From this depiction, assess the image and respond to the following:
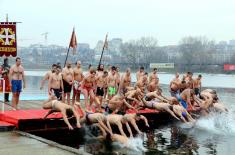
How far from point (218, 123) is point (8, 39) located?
29.6 feet

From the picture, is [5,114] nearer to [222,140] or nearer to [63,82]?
[63,82]

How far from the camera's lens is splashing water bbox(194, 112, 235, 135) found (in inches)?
568

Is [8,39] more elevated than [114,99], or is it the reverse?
[8,39]

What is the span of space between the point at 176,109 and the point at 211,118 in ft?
6.92

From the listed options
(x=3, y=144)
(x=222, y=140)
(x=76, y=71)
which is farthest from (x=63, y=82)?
(x=222, y=140)

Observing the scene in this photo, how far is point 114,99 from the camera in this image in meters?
12.9

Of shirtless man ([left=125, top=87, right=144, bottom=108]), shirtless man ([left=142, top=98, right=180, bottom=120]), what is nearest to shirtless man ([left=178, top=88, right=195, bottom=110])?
shirtless man ([left=142, top=98, right=180, bottom=120])

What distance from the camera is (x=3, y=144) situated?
9.23m

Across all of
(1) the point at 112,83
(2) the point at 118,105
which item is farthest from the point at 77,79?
(2) the point at 118,105

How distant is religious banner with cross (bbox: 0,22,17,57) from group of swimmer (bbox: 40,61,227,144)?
1.70 m

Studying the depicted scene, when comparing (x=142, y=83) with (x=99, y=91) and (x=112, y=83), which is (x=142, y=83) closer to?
(x=112, y=83)

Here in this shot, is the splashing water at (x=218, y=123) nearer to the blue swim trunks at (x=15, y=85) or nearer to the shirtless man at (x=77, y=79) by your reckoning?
the shirtless man at (x=77, y=79)

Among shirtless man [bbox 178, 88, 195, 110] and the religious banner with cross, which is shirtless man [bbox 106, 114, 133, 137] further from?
shirtless man [bbox 178, 88, 195, 110]

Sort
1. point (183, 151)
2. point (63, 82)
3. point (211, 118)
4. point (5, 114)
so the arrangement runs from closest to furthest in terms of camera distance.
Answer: point (183, 151), point (5, 114), point (63, 82), point (211, 118)
